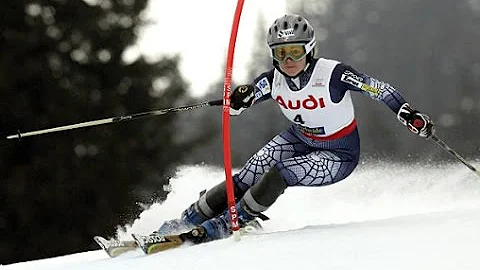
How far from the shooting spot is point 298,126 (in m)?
3.70

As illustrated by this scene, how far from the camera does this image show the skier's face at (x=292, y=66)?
345cm

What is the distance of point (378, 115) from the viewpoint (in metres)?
12.9

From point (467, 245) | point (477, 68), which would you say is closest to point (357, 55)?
point (477, 68)

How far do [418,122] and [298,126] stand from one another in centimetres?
65

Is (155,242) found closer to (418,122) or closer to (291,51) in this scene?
(291,51)

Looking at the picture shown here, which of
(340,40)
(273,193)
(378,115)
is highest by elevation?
(273,193)

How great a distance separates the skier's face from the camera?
11.3ft

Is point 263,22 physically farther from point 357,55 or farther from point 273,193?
point 273,193

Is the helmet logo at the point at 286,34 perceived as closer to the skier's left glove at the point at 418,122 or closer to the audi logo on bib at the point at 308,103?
the audi logo on bib at the point at 308,103

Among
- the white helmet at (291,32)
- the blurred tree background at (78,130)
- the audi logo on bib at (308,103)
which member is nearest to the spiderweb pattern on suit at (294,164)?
the audi logo on bib at (308,103)

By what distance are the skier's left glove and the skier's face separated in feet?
1.62

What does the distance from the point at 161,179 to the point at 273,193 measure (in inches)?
204

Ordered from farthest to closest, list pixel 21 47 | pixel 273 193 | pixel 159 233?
pixel 21 47 < pixel 159 233 < pixel 273 193

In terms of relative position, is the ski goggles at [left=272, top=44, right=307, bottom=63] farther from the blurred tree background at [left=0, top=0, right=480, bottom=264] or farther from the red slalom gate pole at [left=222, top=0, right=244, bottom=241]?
the blurred tree background at [left=0, top=0, right=480, bottom=264]
